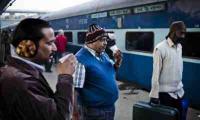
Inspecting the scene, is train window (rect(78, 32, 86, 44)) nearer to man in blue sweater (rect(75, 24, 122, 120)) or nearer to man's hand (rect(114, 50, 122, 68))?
man's hand (rect(114, 50, 122, 68))

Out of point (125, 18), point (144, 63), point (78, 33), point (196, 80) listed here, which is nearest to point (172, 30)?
point (196, 80)

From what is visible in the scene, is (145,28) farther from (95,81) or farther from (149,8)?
(95,81)

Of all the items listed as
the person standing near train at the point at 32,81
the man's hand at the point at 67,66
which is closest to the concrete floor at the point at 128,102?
the man's hand at the point at 67,66

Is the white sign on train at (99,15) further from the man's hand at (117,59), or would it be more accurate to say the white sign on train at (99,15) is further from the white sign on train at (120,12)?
the man's hand at (117,59)

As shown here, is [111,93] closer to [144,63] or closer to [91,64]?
[91,64]

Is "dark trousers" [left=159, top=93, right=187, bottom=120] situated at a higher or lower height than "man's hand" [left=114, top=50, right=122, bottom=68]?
lower

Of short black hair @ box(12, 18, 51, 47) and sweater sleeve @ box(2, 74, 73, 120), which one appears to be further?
short black hair @ box(12, 18, 51, 47)

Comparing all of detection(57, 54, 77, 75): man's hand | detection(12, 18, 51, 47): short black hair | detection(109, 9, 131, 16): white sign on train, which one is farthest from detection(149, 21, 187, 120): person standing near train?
detection(109, 9, 131, 16): white sign on train

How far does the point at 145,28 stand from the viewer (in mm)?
8414

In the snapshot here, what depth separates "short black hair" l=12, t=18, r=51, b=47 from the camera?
6.55 feet

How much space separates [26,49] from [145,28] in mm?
6652

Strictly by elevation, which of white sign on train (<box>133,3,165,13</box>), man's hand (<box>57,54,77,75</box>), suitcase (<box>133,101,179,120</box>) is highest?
white sign on train (<box>133,3,165,13</box>)

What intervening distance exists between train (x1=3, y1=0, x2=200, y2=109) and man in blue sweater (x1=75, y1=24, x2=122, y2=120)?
132 inches

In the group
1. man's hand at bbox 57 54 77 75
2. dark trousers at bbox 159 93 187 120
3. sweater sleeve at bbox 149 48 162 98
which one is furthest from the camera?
dark trousers at bbox 159 93 187 120
